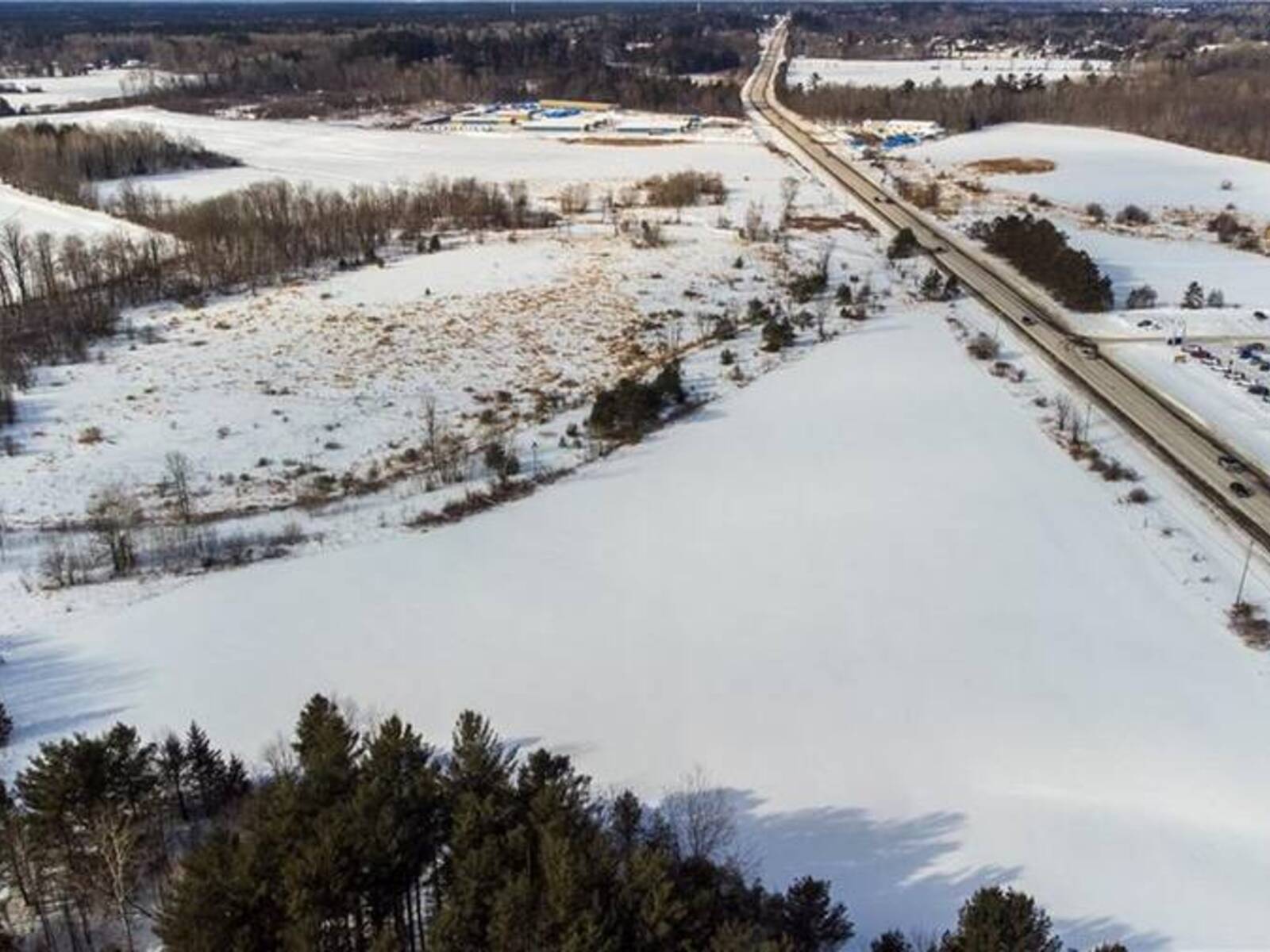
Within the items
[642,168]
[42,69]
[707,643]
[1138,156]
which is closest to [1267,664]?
[707,643]

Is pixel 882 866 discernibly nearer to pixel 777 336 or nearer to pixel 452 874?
pixel 452 874

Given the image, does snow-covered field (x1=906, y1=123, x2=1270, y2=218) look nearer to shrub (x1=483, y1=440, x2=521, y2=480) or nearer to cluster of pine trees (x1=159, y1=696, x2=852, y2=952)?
shrub (x1=483, y1=440, x2=521, y2=480)

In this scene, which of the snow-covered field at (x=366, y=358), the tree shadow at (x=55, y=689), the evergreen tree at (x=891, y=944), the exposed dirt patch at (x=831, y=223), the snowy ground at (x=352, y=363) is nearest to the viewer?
the evergreen tree at (x=891, y=944)

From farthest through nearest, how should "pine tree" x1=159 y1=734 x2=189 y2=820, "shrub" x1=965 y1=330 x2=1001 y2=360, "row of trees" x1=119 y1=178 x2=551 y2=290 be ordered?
"row of trees" x1=119 y1=178 x2=551 y2=290 → "shrub" x1=965 y1=330 x2=1001 y2=360 → "pine tree" x1=159 y1=734 x2=189 y2=820

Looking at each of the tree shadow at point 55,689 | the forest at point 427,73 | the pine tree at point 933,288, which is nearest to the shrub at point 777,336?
the pine tree at point 933,288

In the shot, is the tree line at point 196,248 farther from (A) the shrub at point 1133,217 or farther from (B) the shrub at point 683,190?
(A) the shrub at point 1133,217

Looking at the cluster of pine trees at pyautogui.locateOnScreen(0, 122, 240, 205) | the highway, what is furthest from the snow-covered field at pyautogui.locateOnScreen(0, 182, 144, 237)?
the highway
